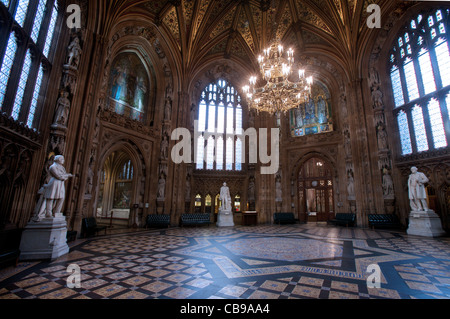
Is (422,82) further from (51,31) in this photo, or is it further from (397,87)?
(51,31)

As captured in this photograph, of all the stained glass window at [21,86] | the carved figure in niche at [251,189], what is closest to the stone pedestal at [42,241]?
the stained glass window at [21,86]

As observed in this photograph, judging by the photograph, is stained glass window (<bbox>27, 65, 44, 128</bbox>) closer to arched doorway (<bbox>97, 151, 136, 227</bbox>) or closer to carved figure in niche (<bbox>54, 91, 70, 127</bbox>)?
carved figure in niche (<bbox>54, 91, 70, 127</bbox>)

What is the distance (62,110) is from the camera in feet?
27.3

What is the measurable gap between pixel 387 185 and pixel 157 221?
570 inches

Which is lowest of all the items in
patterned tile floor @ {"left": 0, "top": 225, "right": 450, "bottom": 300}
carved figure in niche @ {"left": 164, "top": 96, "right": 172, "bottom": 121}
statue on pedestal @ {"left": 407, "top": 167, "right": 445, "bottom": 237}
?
patterned tile floor @ {"left": 0, "top": 225, "right": 450, "bottom": 300}

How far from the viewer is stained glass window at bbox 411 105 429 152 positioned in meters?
12.0

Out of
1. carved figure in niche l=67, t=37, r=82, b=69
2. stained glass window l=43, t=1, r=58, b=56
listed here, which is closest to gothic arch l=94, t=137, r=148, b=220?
carved figure in niche l=67, t=37, r=82, b=69

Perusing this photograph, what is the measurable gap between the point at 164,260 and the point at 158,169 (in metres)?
9.94

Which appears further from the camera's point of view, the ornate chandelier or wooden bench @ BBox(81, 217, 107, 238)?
the ornate chandelier

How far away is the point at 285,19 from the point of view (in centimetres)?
1672

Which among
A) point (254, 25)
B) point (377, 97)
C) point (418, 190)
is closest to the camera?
point (418, 190)

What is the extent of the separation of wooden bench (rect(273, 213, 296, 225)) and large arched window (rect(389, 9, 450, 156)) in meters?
8.33

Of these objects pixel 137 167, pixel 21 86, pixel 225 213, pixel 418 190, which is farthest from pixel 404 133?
pixel 21 86

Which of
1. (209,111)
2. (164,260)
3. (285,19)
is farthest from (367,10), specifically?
(164,260)
